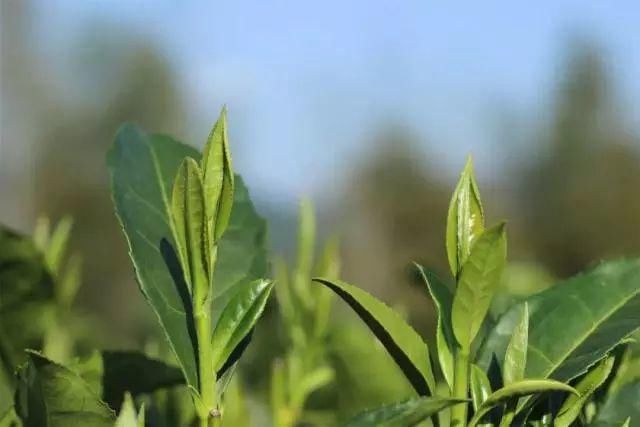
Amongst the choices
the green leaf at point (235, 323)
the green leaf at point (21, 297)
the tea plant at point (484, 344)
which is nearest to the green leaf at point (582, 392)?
the tea plant at point (484, 344)

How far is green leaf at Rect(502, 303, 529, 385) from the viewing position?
435mm

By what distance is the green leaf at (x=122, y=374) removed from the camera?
561mm

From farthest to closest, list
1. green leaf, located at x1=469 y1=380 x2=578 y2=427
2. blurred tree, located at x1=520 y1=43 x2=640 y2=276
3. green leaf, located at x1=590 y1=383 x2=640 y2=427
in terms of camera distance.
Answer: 1. blurred tree, located at x1=520 y1=43 x2=640 y2=276
2. green leaf, located at x1=590 y1=383 x2=640 y2=427
3. green leaf, located at x1=469 y1=380 x2=578 y2=427

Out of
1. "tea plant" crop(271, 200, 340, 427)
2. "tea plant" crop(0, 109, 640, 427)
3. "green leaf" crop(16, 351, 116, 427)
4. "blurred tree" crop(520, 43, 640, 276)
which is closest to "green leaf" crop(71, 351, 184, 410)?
"tea plant" crop(0, 109, 640, 427)

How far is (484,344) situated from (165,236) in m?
0.16

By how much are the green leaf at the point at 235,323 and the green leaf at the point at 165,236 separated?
0.05ft

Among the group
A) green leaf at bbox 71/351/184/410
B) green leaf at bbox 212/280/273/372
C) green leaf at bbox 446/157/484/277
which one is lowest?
green leaf at bbox 71/351/184/410

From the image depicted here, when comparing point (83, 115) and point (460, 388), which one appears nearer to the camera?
point (460, 388)

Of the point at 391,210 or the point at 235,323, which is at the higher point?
the point at 235,323

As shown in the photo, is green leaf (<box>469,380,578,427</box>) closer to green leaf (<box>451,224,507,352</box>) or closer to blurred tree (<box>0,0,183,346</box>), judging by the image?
green leaf (<box>451,224,507,352</box>)

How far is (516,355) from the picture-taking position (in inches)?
17.2

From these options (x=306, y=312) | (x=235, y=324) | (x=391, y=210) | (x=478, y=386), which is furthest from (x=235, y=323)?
(x=391, y=210)

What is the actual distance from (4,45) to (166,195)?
1280 centimetres

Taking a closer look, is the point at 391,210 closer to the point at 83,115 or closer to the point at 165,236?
the point at 83,115
